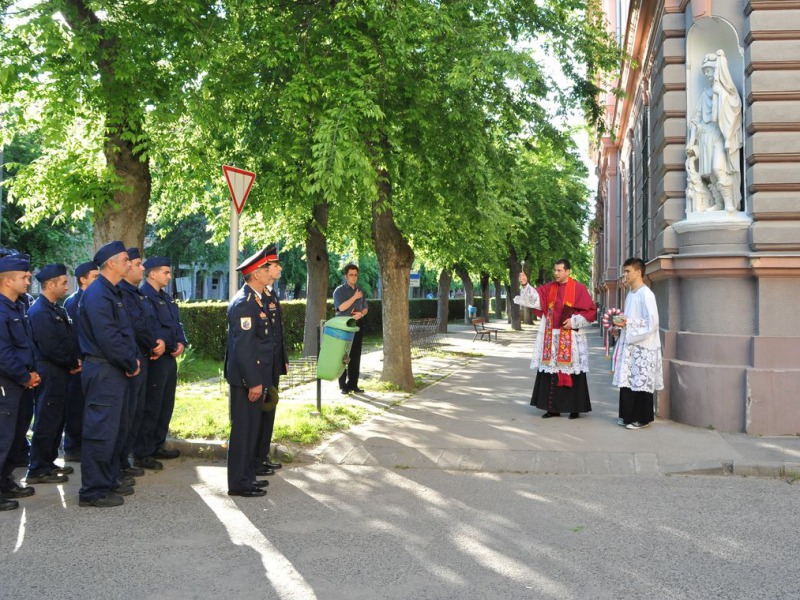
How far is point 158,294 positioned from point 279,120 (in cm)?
442

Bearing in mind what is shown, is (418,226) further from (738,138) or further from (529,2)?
(738,138)

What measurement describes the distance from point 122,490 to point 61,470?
1.13m

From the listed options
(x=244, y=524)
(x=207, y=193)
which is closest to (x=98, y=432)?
(x=244, y=524)

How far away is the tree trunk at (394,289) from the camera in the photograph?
1294cm

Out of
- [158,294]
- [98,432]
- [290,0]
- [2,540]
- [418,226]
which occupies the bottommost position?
[2,540]

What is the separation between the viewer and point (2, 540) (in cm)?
522

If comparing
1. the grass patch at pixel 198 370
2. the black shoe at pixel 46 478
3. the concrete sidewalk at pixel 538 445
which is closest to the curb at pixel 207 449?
the concrete sidewalk at pixel 538 445

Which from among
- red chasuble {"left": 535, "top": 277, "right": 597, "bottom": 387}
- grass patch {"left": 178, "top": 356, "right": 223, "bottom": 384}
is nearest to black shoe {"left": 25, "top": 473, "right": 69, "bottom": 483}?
red chasuble {"left": 535, "top": 277, "right": 597, "bottom": 387}

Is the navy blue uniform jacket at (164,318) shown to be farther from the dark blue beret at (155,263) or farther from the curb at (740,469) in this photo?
the curb at (740,469)

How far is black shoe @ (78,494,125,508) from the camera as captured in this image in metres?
6.09

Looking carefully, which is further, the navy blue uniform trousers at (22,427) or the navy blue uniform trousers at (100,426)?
the navy blue uniform trousers at (22,427)

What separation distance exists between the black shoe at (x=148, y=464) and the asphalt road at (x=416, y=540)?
0.40m

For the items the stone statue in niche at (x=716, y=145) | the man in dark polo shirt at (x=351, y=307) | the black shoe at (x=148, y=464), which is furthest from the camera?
the man in dark polo shirt at (x=351, y=307)

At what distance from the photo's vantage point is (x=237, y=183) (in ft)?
28.4
